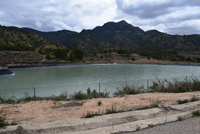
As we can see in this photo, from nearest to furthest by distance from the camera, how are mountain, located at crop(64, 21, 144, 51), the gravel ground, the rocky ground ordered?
the gravel ground
the rocky ground
mountain, located at crop(64, 21, 144, 51)

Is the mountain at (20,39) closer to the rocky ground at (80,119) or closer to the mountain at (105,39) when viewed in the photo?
the mountain at (105,39)

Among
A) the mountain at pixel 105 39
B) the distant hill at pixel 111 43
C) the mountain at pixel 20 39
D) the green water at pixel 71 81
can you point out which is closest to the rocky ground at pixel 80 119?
the green water at pixel 71 81

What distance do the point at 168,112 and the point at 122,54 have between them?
60339 mm

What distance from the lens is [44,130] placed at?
5.10 metres

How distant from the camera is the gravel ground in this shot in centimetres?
468

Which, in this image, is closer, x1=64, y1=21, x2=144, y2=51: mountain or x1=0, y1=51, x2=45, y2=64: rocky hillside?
x1=0, y1=51, x2=45, y2=64: rocky hillside

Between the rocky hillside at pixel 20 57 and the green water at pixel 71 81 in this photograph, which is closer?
the green water at pixel 71 81

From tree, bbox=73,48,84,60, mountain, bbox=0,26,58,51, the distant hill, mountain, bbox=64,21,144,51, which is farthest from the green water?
mountain, bbox=64,21,144,51

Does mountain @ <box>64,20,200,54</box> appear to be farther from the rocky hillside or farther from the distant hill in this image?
the rocky hillside

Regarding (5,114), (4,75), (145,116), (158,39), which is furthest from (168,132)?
(158,39)

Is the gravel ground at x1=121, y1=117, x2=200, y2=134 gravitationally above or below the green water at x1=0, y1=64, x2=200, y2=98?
above

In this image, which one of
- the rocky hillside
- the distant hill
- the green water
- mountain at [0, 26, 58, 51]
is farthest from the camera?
mountain at [0, 26, 58, 51]

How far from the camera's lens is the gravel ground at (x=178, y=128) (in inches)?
184

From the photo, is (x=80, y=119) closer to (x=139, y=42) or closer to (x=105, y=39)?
(x=139, y=42)
